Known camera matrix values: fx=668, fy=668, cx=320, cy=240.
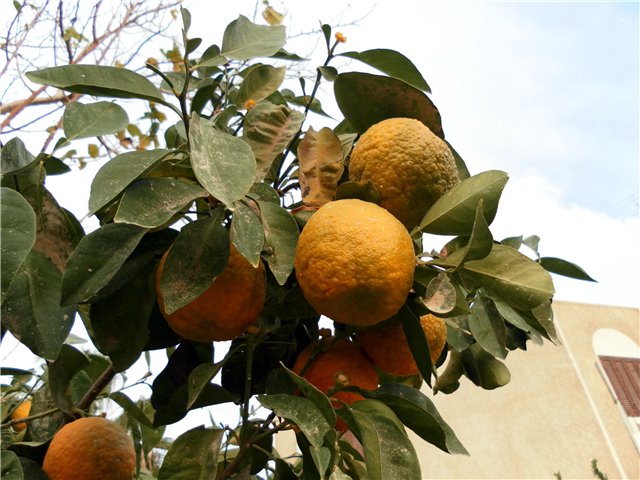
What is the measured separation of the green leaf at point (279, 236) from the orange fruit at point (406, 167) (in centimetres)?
8

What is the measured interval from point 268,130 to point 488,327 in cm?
31

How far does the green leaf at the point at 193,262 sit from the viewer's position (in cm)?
50

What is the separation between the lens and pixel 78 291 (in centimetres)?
51

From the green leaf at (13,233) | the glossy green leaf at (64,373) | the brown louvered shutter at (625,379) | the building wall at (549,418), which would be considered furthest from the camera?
the brown louvered shutter at (625,379)

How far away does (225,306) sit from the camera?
536mm

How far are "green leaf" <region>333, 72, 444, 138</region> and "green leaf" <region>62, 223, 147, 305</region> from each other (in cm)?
24

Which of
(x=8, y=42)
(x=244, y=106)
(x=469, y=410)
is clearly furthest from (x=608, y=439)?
(x=244, y=106)

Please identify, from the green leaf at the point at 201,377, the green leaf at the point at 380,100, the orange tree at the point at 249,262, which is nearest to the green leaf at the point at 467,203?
the orange tree at the point at 249,262

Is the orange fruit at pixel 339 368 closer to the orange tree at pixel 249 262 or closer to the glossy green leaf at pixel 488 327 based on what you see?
the orange tree at pixel 249 262

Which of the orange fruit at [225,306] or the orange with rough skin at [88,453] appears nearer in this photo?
the orange fruit at [225,306]

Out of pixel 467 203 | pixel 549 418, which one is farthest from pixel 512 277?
pixel 549 418

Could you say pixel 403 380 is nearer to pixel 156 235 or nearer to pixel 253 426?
pixel 253 426

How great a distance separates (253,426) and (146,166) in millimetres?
283

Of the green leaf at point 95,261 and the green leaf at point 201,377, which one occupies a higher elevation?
the green leaf at point 95,261
